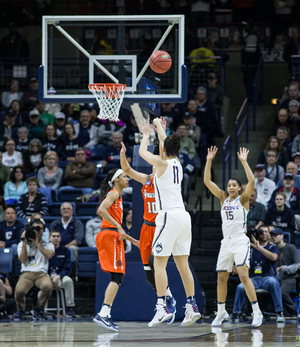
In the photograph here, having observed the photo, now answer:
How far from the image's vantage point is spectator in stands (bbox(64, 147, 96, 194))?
46.1 feet

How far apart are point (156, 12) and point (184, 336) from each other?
1428cm

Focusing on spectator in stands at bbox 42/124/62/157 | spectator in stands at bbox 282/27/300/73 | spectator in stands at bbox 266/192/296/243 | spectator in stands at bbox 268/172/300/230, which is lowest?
spectator in stands at bbox 266/192/296/243

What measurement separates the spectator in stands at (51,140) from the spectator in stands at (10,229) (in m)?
3.05

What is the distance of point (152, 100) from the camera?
9242 millimetres

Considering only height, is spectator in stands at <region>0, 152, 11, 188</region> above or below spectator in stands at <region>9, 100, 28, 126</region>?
below

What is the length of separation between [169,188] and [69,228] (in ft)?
17.0

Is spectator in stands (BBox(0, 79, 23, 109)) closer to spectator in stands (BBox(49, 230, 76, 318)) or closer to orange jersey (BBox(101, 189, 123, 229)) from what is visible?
spectator in stands (BBox(49, 230, 76, 318))

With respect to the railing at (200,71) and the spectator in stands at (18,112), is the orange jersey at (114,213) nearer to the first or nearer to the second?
the spectator in stands at (18,112)

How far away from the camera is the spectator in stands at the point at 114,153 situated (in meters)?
14.4

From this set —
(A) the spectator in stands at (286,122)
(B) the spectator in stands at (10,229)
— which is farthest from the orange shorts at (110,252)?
(A) the spectator in stands at (286,122)

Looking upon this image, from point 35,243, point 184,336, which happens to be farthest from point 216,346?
point 35,243

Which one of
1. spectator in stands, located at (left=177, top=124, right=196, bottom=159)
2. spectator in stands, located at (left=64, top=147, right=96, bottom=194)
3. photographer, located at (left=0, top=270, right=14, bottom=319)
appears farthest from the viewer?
spectator in stands, located at (left=177, top=124, right=196, bottom=159)

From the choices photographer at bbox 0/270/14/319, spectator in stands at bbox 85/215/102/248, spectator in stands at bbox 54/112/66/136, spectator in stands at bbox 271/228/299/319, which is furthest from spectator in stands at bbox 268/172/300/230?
spectator in stands at bbox 54/112/66/136

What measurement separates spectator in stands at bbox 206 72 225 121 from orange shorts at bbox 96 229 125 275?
27.5 ft
